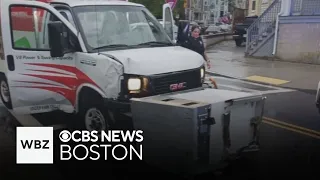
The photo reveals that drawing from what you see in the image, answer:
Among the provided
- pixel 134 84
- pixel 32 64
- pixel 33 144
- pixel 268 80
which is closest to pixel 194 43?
pixel 134 84

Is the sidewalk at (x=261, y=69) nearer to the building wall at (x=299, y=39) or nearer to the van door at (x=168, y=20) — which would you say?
the building wall at (x=299, y=39)

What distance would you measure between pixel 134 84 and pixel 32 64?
2.15 feet

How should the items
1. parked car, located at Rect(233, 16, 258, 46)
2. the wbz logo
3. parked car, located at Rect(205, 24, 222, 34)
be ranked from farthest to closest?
1. parked car, located at Rect(233, 16, 258, 46)
2. parked car, located at Rect(205, 24, 222, 34)
3. the wbz logo

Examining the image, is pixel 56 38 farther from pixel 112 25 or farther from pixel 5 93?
pixel 5 93

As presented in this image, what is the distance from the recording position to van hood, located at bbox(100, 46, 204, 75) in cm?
229

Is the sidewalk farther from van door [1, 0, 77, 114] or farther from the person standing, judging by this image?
van door [1, 0, 77, 114]

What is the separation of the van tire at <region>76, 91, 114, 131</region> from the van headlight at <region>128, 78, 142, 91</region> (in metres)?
0.23

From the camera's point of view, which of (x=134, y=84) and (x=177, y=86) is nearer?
(x=134, y=84)

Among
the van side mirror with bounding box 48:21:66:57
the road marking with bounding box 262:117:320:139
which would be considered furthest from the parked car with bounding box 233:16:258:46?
the van side mirror with bounding box 48:21:66:57

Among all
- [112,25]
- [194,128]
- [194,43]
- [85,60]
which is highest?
[112,25]

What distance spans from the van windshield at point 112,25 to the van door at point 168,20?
109 mm

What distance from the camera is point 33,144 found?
6.39 feet

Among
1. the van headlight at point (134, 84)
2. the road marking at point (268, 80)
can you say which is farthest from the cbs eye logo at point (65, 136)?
the road marking at point (268, 80)

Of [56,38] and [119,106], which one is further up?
[56,38]
